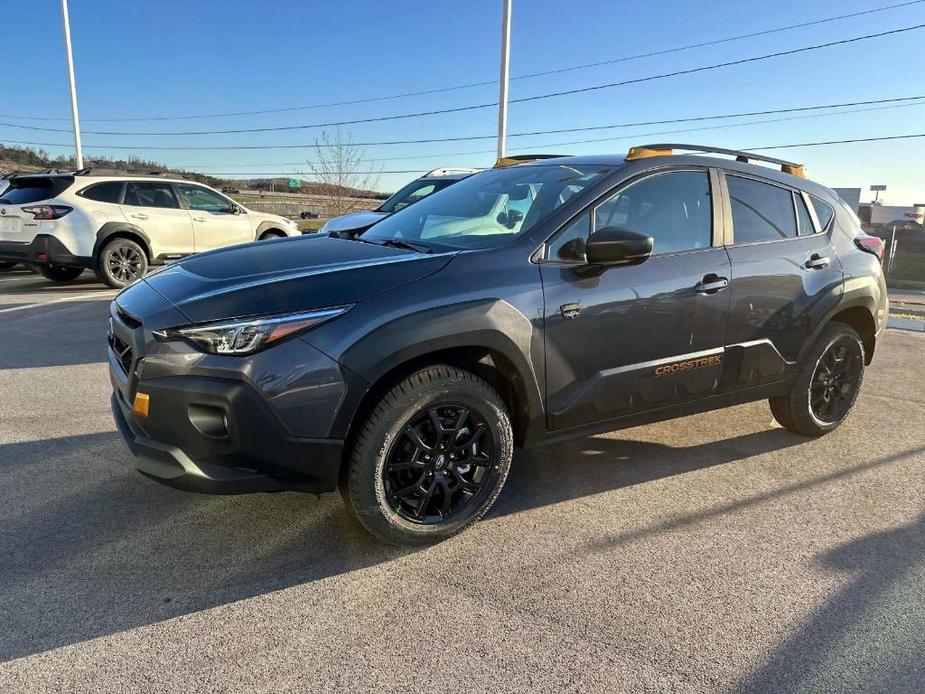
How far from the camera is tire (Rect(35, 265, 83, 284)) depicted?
1066cm

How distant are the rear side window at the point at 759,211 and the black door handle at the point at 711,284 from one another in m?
0.34

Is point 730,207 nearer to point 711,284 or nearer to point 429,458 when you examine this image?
point 711,284

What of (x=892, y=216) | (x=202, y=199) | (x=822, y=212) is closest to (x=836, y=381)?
(x=822, y=212)

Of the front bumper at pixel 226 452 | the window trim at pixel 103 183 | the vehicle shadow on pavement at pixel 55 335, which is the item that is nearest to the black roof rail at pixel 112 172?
the window trim at pixel 103 183

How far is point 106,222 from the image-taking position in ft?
32.5

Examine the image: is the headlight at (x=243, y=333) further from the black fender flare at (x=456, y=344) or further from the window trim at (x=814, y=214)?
the window trim at (x=814, y=214)

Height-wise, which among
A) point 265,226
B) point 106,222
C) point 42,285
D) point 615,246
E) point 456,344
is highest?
point 615,246

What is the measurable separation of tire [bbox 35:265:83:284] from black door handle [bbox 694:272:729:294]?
10177 mm

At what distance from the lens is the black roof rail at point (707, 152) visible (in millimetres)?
3652

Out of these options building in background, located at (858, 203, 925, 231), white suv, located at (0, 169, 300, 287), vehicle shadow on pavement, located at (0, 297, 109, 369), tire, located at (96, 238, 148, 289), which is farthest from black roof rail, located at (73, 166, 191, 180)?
building in background, located at (858, 203, 925, 231)

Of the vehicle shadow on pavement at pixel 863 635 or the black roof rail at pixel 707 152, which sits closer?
the vehicle shadow on pavement at pixel 863 635

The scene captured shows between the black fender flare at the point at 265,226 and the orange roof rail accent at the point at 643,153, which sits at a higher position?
the orange roof rail accent at the point at 643,153

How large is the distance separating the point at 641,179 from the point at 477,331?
1.38m

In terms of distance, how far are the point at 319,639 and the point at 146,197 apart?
990 centimetres
